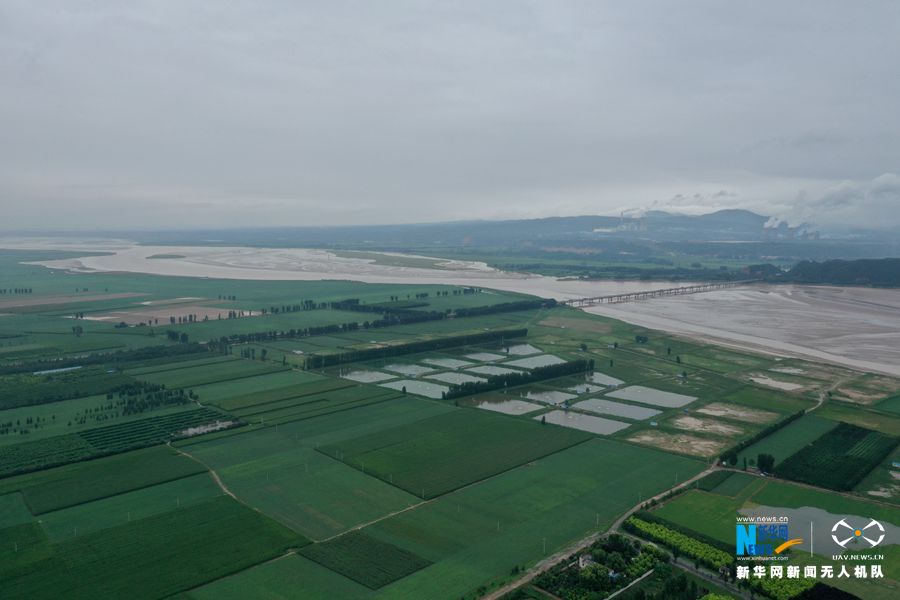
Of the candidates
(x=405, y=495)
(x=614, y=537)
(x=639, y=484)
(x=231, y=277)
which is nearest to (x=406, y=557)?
(x=405, y=495)

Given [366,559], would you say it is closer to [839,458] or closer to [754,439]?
[754,439]

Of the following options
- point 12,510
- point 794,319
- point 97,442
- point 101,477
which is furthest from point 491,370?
point 794,319

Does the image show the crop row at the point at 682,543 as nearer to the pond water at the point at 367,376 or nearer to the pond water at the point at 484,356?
the pond water at the point at 367,376

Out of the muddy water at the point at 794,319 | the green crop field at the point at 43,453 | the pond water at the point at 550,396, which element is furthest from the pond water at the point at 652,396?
the green crop field at the point at 43,453

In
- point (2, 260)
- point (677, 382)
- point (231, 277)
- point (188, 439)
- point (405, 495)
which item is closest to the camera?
point (405, 495)

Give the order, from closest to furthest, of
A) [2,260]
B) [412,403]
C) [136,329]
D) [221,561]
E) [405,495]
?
[221,561] → [405,495] → [412,403] → [136,329] → [2,260]

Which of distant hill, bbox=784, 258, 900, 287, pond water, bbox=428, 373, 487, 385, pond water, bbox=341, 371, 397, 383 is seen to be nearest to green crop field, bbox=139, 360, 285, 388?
pond water, bbox=341, 371, 397, 383

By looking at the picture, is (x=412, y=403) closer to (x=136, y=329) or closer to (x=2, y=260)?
(x=136, y=329)
